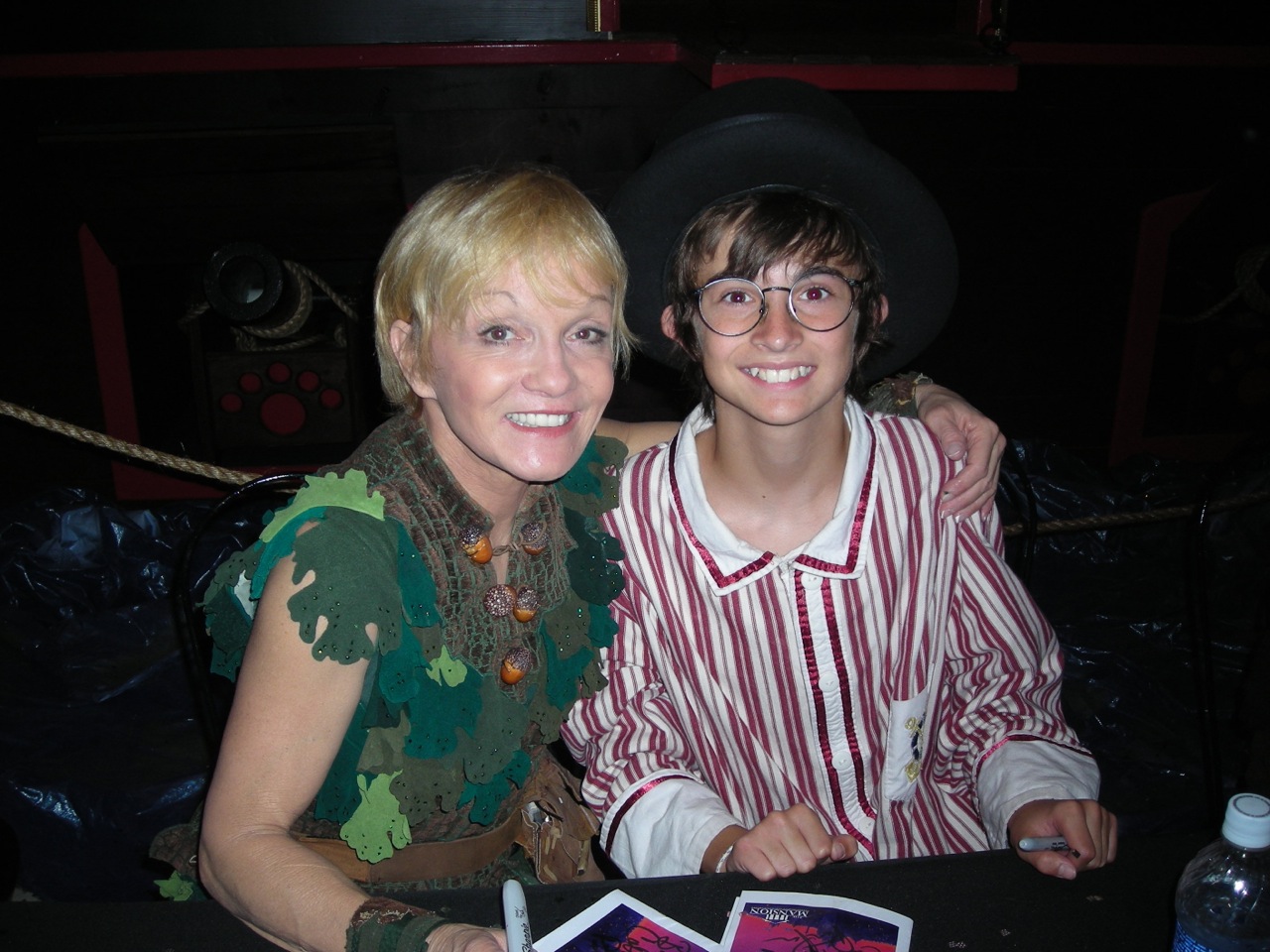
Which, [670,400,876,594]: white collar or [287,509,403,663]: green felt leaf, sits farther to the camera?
[670,400,876,594]: white collar

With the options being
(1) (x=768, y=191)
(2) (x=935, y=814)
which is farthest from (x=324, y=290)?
(2) (x=935, y=814)

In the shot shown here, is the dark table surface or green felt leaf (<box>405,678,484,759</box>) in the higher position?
green felt leaf (<box>405,678,484,759</box>)

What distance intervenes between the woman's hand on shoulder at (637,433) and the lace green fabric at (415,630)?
31 centimetres

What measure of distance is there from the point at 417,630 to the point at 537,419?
1.15ft

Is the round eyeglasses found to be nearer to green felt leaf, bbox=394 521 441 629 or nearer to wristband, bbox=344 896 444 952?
green felt leaf, bbox=394 521 441 629

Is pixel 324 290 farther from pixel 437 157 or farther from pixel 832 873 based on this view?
pixel 832 873

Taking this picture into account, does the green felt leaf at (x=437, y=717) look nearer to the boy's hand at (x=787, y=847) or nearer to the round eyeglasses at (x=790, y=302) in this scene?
the boy's hand at (x=787, y=847)

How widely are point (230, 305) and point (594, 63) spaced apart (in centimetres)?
196

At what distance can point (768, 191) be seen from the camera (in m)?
1.56

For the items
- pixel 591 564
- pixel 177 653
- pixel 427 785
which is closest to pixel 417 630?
pixel 427 785

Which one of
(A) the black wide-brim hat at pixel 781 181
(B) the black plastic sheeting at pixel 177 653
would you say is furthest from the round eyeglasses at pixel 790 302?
(B) the black plastic sheeting at pixel 177 653

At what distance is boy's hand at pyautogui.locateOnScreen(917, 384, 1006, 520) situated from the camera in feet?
5.38

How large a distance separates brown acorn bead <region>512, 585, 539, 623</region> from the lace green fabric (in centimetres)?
2

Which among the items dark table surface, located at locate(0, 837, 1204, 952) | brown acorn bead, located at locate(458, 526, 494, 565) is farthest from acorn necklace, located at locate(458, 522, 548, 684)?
dark table surface, located at locate(0, 837, 1204, 952)
